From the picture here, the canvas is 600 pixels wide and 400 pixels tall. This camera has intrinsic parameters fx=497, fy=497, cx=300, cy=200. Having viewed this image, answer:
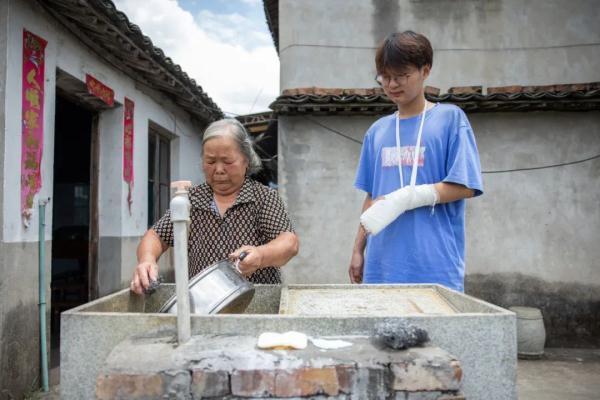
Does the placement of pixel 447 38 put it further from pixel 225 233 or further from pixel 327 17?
pixel 225 233

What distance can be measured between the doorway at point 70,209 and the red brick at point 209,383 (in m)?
5.33

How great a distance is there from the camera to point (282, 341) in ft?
4.08

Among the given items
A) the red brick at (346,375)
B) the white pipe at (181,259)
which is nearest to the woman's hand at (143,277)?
the white pipe at (181,259)

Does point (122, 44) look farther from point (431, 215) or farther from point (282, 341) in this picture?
point (282, 341)

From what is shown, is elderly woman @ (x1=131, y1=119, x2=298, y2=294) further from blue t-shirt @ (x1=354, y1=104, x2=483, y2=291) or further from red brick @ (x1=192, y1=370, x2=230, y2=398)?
red brick @ (x1=192, y1=370, x2=230, y2=398)

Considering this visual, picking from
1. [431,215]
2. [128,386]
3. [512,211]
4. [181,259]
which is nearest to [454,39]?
[512,211]

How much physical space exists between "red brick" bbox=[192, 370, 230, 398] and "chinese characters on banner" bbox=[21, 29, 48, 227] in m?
3.58

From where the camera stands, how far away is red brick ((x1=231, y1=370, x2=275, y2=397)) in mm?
1144

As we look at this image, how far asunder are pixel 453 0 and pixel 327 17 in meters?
1.94

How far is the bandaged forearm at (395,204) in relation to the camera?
6.50ft

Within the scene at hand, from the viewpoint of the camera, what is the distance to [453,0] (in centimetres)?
757

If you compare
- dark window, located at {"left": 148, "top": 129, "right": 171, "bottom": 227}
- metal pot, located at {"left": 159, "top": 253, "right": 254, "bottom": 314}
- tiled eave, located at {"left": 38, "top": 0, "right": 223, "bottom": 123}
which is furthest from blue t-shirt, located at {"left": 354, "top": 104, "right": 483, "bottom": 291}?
dark window, located at {"left": 148, "top": 129, "right": 171, "bottom": 227}

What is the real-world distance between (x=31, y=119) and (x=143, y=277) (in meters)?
3.08

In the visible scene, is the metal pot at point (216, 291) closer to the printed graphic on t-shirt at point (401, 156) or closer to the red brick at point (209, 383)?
the red brick at point (209, 383)
